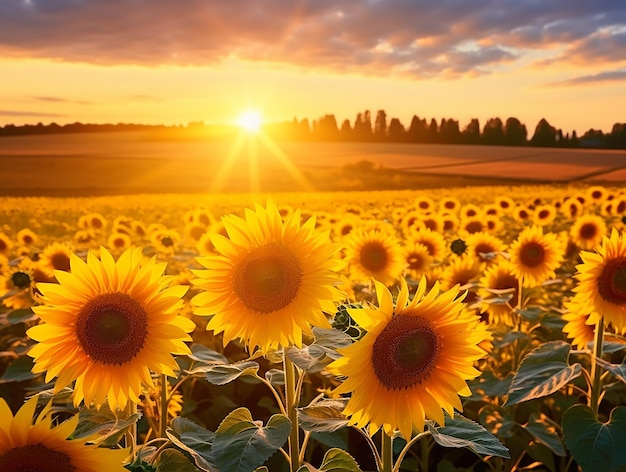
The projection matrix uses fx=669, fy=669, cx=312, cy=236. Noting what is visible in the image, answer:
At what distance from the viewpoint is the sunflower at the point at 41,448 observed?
1.79 metres

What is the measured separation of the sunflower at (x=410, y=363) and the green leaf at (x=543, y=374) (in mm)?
751

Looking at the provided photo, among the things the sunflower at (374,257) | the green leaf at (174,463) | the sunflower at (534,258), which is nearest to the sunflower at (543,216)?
the sunflower at (534,258)

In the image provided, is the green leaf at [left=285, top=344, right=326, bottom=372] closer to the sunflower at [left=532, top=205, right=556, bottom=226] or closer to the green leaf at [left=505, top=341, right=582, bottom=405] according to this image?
the green leaf at [left=505, top=341, right=582, bottom=405]

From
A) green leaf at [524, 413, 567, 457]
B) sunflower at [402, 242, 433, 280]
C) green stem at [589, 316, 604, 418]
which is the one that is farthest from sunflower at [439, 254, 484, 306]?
green stem at [589, 316, 604, 418]

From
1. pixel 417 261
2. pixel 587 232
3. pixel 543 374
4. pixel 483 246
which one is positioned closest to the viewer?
pixel 543 374

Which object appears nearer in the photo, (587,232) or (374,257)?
(374,257)

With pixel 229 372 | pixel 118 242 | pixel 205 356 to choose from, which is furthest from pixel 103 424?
pixel 118 242

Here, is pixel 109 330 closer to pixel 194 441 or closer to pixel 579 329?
pixel 194 441

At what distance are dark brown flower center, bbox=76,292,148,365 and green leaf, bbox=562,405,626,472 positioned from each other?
2012 mm

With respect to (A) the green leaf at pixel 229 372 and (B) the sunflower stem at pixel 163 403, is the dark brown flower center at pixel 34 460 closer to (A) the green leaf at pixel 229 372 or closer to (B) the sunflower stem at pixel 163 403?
(A) the green leaf at pixel 229 372

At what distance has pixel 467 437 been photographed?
2.48m

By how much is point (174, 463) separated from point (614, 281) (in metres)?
2.59

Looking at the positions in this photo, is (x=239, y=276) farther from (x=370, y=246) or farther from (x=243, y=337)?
(x=370, y=246)

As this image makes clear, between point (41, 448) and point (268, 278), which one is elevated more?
point (268, 278)
